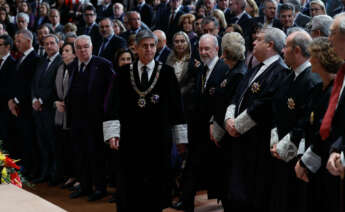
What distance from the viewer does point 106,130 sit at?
4742mm

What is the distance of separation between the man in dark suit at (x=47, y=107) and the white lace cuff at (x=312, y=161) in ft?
13.4

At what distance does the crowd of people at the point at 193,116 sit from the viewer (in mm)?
3602

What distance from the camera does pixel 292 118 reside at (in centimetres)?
390

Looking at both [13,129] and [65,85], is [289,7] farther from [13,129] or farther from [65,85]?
[13,129]

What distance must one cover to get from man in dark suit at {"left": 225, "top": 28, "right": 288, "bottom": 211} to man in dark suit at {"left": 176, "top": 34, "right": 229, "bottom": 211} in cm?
77

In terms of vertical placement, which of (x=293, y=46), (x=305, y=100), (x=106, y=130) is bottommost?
(x=106, y=130)

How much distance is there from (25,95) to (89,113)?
61.0 inches

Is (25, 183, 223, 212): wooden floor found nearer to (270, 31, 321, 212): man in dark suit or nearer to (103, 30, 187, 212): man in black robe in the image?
(103, 30, 187, 212): man in black robe

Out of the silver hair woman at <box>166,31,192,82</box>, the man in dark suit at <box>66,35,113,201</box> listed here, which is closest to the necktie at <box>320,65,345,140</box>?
the silver hair woman at <box>166,31,192,82</box>

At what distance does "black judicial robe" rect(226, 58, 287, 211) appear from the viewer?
4.30 metres

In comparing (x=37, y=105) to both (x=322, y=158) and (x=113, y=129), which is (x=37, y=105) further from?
(x=322, y=158)

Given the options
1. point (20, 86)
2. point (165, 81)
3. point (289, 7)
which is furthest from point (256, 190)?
point (20, 86)

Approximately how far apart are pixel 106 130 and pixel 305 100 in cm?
173

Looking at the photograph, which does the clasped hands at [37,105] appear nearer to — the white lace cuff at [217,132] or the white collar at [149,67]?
the white collar at [149,67]
